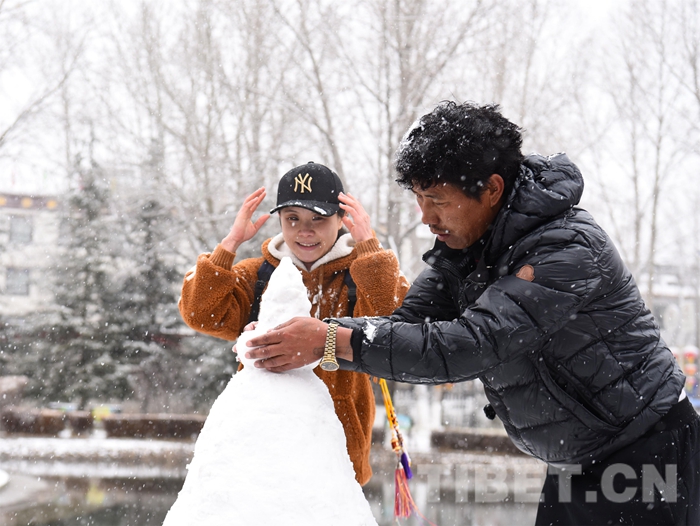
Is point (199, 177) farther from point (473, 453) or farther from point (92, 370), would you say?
point (473, 453)

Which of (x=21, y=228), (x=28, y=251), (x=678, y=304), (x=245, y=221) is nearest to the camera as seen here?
(x=245, y=221)

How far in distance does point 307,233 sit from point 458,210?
1.03m

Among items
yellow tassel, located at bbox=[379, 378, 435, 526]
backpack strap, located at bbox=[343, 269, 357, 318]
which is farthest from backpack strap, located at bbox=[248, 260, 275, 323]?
yellow tassel, located at bbox=[379, 378, 435, 526]

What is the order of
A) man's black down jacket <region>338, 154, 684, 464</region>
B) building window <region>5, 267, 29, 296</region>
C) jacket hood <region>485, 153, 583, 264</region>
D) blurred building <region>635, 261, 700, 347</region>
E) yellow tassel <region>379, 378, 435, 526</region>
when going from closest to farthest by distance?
man's black down jacket <region>338, 154, 684, 464</region>
jacket hood <region>485, 153, 583, 264</region>
yellow tassel <region>379, 378, 435, 526</region>
building window <region>5, 267, 29, 296</region>
blurred building <region>635, 261, 700, 347</region>

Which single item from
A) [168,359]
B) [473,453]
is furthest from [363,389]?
[168,359]

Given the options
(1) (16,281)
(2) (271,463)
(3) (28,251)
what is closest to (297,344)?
(2) (271,463)

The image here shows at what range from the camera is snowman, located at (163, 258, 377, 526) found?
172 cm

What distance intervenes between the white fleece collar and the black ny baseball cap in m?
0.15

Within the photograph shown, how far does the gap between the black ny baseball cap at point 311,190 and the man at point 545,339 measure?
2.90 feet

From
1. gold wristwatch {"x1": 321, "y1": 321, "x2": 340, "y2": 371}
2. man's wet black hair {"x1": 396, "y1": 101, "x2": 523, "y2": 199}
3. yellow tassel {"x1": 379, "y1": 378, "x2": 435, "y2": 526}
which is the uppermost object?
man's wet black hair {"x1": 396, "y1": 101, "x2": 523, "y2": 199}

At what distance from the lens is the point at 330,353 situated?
1733 mm

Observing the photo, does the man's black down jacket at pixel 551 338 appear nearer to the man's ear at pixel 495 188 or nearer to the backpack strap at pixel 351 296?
the man's ear at pixel 495 188

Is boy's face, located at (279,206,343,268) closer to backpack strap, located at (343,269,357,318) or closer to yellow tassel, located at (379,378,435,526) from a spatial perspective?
backpack strap, located at (343,269,357,318)

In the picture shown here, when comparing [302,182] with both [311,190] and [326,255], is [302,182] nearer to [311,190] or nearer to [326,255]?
[311,190]
